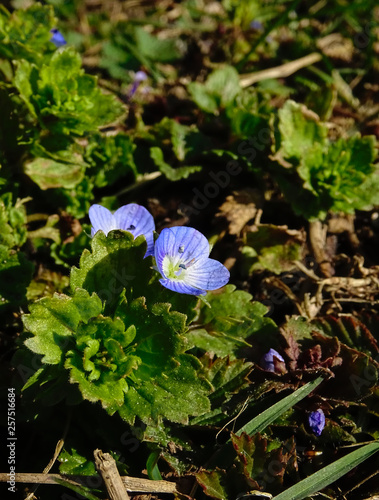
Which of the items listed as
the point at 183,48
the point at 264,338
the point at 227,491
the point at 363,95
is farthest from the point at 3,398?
the point at 363,95

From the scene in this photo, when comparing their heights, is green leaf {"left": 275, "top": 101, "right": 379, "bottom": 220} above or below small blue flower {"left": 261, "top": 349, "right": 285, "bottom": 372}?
above

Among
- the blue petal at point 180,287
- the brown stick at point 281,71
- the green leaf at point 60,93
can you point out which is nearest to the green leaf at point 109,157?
the green leaf at point 60,93

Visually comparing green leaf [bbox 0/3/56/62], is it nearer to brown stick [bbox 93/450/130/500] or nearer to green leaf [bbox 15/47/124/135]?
green leaf [bbox 15/47/124/135]

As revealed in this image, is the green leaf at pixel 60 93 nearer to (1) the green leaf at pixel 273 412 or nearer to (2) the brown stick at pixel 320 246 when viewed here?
(2) the brown stick at pixel 320 246

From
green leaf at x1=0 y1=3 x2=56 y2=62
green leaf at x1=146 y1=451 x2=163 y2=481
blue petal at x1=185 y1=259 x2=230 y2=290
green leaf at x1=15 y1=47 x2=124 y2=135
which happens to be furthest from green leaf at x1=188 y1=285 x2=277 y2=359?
green leaf at x1=0 y1=3 x2=56 y2=62

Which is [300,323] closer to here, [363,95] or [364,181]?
[364,181]
